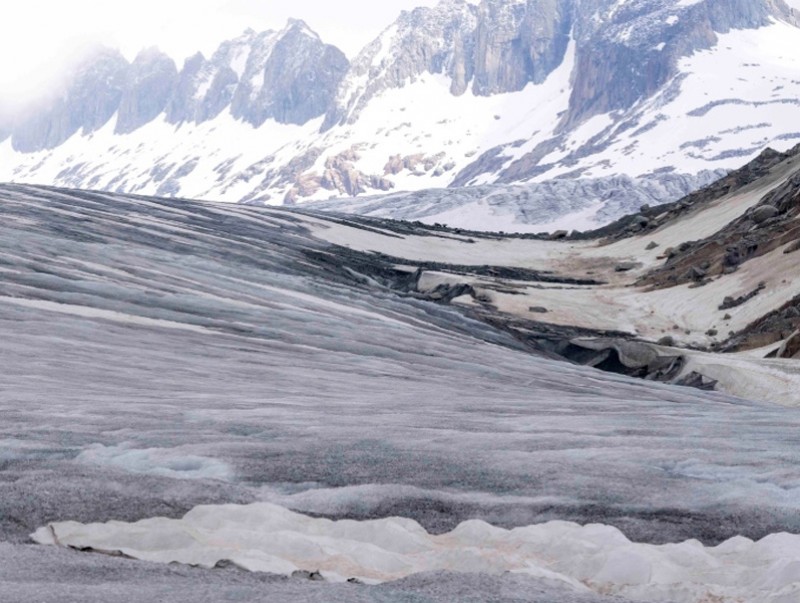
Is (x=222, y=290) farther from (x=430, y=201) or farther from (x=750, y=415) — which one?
(x=430, y=201)

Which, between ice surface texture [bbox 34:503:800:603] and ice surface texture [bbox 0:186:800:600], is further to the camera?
ice surface texture [bbox 0:186:800:600]

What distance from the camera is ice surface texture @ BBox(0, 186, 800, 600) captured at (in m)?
10.1

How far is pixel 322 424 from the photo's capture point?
1363 cm

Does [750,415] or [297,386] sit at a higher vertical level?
[750,415]

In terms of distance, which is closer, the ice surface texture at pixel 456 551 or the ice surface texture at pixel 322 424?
the ice surface texture at pixel 456 551

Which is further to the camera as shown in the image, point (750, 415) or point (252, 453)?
point (750, 415)

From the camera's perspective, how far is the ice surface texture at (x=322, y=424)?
33.1ft

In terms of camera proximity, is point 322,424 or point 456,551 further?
point 322,424

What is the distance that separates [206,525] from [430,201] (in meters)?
145

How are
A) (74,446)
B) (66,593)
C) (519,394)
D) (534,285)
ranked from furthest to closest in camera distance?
(534,285) < (519,394) < (74,446) < (66,593)

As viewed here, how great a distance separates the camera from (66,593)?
7.29 meters

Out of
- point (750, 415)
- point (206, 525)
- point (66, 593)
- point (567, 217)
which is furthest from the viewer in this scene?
point (567, 217)

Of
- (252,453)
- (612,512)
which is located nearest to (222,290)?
(252,453)

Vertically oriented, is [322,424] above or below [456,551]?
below
